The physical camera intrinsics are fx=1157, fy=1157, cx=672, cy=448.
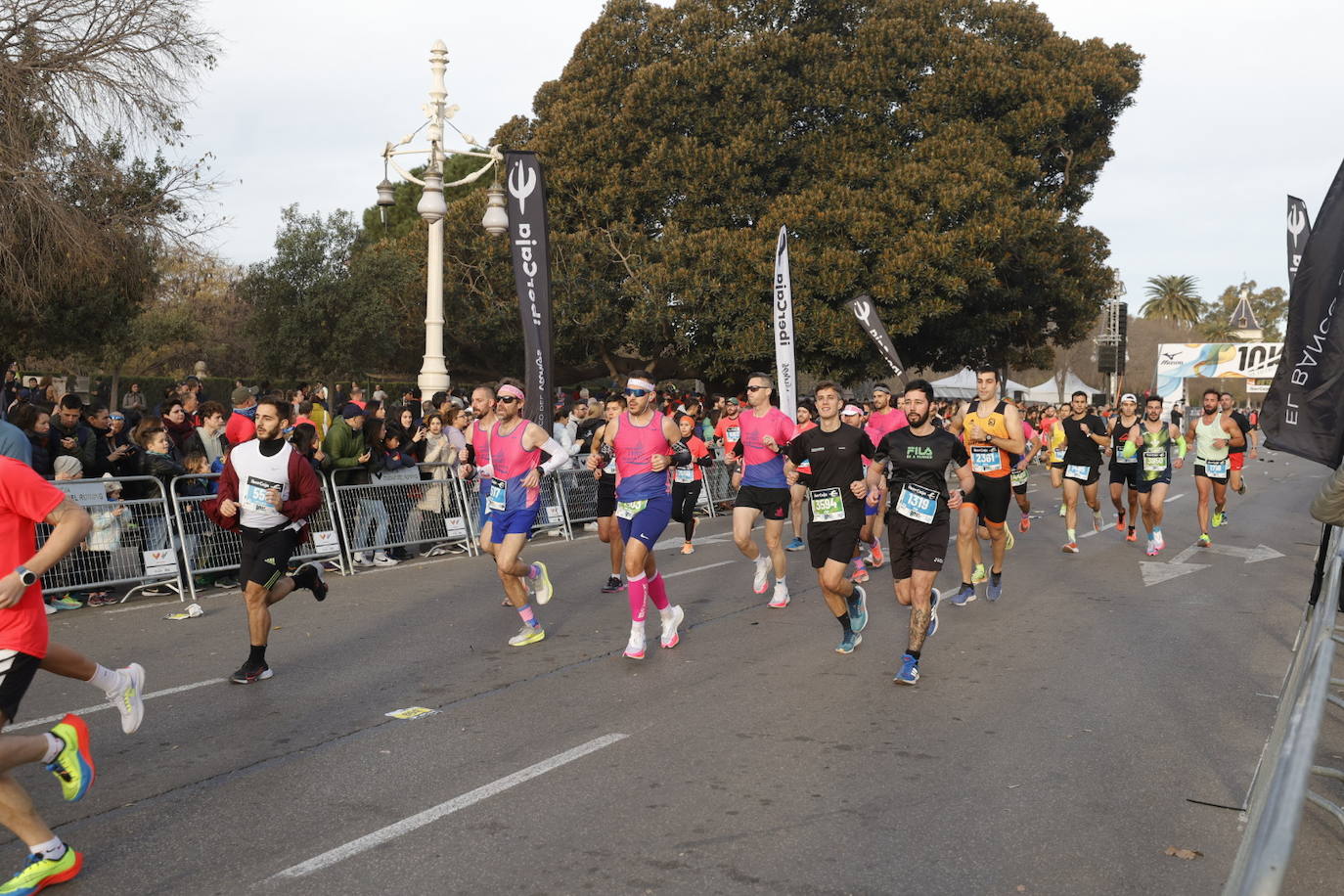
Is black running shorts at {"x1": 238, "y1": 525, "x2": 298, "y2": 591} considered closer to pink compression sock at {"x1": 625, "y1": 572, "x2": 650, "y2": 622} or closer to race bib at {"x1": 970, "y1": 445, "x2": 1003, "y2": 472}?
pink compression sock at {"x1": 625, "y1": 572, "x2": 650, "y2": 622}

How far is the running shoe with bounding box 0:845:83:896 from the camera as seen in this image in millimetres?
3865

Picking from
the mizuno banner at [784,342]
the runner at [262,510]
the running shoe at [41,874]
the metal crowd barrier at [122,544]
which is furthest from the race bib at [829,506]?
the mizuno banner at [784,342]

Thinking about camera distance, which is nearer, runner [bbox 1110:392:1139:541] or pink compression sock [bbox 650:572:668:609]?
pink compression sock [bbox 650:572:668:609]

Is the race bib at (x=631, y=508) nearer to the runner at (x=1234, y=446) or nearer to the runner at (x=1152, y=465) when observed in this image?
the runner at (x=1152, y=465)

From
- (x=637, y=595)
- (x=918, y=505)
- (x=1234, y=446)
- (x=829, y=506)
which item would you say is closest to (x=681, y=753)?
(x=637, y=595)

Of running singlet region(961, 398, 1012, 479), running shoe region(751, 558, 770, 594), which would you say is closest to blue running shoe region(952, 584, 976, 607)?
running singlet region(961, 398, 1012, 479)

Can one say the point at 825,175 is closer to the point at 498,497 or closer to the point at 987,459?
the point at 987,459

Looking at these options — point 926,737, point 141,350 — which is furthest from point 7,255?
point 141,350

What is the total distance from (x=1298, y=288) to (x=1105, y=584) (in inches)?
258

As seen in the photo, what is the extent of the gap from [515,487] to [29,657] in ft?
14.1

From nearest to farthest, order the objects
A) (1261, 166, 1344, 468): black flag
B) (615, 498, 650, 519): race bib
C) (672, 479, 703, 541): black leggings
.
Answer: (1261, 166, 1344, 468): black flag, (615, 498, 650, 519): race bib, (672, 479, 703, 541): black leggings

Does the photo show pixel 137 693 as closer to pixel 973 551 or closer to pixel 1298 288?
pixel 1298 288

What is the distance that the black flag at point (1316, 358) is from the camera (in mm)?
4953

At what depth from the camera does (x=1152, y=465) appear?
534 inches
